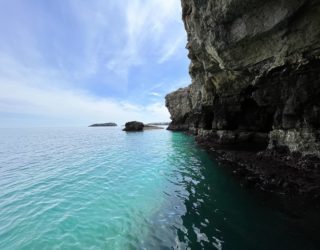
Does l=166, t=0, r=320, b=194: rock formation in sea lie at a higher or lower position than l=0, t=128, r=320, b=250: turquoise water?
higher

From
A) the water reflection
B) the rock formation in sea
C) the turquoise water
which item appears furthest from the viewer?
the rock formation in sea

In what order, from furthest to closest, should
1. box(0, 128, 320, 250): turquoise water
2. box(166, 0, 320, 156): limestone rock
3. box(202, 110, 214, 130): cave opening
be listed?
box(202, 110, 214, 130): cave opening
box(166, 0, 320, 156): limestone rock
box(0, 128, 320, 250): turquoise water

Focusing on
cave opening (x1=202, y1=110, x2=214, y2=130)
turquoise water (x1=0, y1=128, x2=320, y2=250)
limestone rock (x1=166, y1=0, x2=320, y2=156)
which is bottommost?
turquoise water (x1=0, y1=128, x2=320, y2=250)

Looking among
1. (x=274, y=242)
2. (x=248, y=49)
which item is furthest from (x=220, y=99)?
(x=274, y=242)

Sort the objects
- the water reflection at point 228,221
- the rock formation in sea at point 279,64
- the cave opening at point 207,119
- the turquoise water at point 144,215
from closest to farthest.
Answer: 1. the water reflection at point 228,221
2. the turquoise water at point 144,215
3. the rock formation in sea at point 279,64
4. the cave opening at point 207,119

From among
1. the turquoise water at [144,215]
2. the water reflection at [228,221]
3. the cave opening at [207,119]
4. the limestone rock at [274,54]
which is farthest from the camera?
the cave opening at [207,119]

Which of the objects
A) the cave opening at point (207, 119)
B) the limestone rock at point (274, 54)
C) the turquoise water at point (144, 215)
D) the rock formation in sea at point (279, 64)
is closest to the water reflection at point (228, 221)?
the turquoise water at point (144, 215)

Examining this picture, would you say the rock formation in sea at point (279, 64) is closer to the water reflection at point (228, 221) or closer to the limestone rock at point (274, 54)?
the limestone rock at point (274, 54)

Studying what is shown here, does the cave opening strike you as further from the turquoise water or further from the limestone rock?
the turquoise water

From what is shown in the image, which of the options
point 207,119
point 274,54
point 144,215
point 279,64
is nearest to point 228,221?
point 144,215

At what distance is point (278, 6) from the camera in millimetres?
13297

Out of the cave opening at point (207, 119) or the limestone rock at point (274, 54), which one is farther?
the cave opening at point (207, 119)

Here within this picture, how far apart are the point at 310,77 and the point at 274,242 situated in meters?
12.0

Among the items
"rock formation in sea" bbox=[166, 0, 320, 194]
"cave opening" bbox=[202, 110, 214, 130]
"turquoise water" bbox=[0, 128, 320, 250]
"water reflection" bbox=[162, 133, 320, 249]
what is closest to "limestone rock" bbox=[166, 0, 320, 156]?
"rock formation in sea" bbox=[166, 0, 320, 194]
